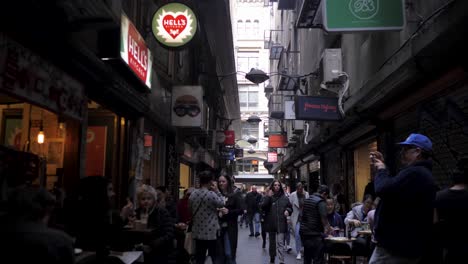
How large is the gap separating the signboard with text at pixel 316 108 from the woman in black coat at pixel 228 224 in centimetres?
371

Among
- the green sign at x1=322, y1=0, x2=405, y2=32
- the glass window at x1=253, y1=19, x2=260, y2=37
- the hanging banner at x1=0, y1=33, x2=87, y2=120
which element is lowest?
the hanging banner at x1=0, y1=33, x2=87, y2=120

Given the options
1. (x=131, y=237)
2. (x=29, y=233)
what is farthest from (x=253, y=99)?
(x=29, y=233)

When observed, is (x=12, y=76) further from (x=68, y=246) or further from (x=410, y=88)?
(x=410, y=88)

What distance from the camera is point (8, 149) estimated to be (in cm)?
513

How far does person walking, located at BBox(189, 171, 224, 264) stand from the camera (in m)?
7.82

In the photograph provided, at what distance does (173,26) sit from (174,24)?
0.05 metres

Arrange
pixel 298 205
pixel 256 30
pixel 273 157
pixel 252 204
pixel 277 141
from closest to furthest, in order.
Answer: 1. pixel 298 205
2. pixel 252 204
3. pixel 277 141
4. pixel 273 157
5. pixel 256 30

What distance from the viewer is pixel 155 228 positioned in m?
5.87

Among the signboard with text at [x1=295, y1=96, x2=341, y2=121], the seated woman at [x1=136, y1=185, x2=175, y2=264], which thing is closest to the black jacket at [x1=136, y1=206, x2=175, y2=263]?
the seated woman at [x1=136, y1=185, x2=175, y2=264]

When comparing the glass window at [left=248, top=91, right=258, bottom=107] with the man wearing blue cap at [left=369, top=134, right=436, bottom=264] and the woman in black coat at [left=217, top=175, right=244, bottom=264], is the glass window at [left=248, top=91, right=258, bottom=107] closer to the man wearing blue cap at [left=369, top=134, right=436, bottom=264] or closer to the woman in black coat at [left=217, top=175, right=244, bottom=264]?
the woman in black coat at [left=217, top=175, right=244, bottom=264]

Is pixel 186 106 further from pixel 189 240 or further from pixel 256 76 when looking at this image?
pixel 189 240

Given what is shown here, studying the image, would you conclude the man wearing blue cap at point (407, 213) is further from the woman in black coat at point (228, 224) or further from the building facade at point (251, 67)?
the building facade at point (251, 67)

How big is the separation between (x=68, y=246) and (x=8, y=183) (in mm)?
2263

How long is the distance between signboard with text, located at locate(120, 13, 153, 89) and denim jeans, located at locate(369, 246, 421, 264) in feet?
17.0
